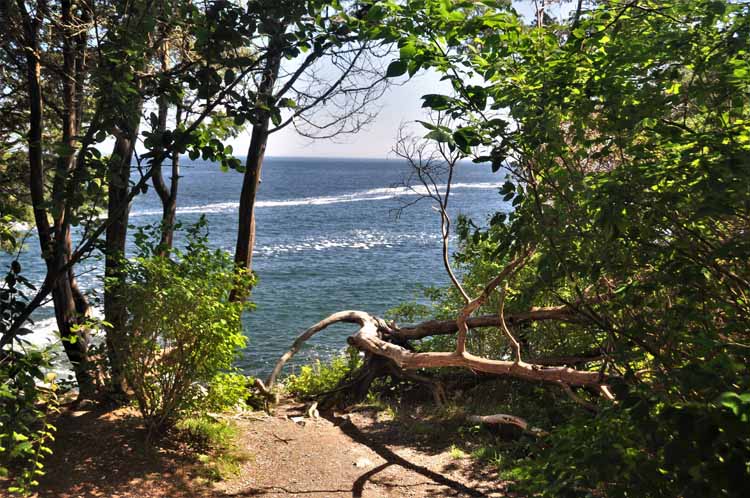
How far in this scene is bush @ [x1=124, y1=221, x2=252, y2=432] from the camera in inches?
194

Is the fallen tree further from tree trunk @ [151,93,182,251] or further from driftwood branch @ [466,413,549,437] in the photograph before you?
tree trunk @ [151,93,182,251]

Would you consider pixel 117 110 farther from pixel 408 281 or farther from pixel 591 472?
pixel 408 281

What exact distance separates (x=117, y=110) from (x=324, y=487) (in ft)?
11.2

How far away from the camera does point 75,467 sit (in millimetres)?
4668

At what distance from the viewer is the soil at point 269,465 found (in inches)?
180

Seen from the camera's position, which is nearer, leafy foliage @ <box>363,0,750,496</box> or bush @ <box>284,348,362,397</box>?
leafy foliage @ <box>363,0,750,496</box>

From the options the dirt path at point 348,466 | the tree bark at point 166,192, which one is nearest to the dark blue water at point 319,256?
the tree bark at point 166,192

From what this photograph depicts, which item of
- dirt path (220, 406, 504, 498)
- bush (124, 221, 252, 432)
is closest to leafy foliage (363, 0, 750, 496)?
dirt path (220, 406, 504, 498)

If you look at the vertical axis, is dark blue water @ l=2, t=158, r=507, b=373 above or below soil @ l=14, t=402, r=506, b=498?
below

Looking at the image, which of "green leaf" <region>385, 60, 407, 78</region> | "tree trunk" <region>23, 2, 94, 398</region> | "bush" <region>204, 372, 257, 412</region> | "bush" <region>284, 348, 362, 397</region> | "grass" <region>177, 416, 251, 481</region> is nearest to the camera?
"green leaf" <region>385, 60, 407, 78</region>

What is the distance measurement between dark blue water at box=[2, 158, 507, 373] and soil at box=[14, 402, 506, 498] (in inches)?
55.9

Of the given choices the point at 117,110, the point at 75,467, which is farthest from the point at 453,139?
the point at 75,467

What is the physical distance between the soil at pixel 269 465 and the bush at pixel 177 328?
39 cm

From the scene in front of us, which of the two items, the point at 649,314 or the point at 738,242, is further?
the point at 649,314
